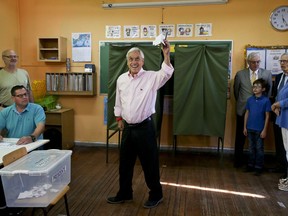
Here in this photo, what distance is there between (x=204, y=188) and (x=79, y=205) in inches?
54.5

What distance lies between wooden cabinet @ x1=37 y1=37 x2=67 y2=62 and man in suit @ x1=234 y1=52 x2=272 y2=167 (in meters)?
2.85

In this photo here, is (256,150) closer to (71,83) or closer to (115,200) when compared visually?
(115,200)

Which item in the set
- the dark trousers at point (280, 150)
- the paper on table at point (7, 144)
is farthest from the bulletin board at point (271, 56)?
the paper on table at point (7, 144)

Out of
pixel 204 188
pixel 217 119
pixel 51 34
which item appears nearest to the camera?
pixel 204 188

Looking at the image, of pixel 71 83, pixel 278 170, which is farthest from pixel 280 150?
pixel 71 83

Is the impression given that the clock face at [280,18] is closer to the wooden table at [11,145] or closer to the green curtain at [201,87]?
the green curtain at [201,87]

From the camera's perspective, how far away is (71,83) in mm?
4738

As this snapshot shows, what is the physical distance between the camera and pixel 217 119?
380 cm

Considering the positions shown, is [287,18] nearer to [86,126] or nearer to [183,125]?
[183,125]

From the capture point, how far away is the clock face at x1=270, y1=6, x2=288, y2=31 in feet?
13.7

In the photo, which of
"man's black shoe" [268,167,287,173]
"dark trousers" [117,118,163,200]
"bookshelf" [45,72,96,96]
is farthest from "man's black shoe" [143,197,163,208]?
"bookshelf" [45,72,96,96]

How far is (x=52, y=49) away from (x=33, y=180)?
11.1 ft

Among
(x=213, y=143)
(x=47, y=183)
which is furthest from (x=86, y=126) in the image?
(x=47, y=183)

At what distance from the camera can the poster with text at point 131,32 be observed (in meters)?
4.57
